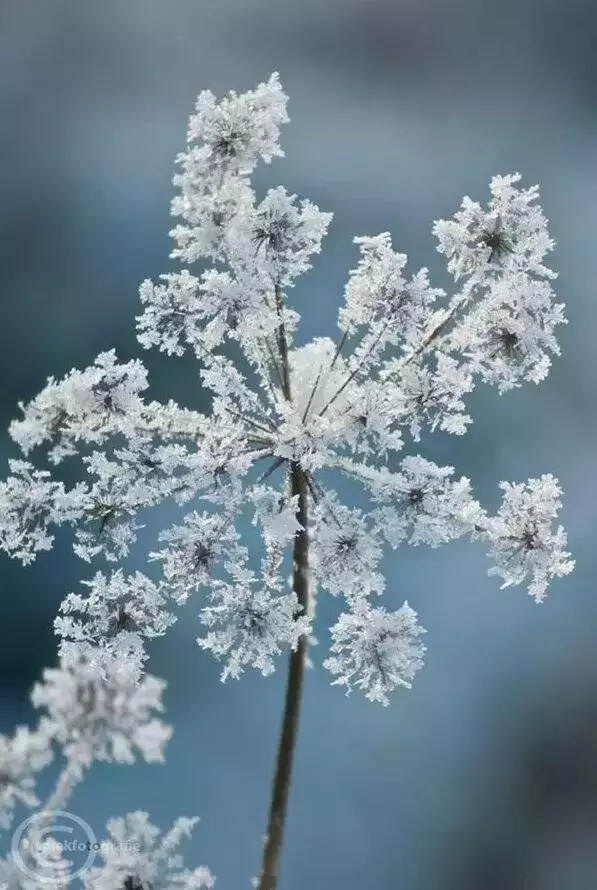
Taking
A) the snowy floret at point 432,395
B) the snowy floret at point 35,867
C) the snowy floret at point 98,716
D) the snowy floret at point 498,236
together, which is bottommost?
the snowy floret at point 35,867

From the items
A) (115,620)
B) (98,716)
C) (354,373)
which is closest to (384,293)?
(354,373)

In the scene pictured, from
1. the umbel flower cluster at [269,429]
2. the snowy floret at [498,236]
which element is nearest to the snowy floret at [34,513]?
the umbel flower cluster at [269,429]

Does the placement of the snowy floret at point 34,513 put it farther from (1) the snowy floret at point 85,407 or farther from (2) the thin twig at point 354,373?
(2) the thin twig at point 354,373

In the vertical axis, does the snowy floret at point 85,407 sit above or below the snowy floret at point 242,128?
below

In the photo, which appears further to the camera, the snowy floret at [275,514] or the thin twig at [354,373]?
the thin twig at [354,373]

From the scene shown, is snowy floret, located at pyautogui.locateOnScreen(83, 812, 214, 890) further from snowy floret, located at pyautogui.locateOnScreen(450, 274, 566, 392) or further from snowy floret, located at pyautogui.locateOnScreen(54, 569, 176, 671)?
snowy floret, located at pyautogui.locateOnScreen(450, 274, 566, 392)
